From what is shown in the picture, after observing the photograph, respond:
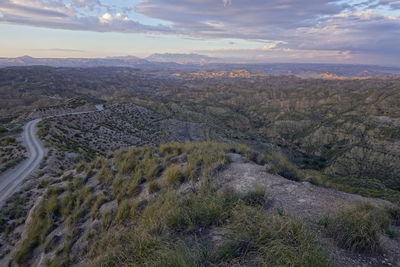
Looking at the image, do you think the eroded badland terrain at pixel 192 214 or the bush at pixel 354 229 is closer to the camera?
the eroded badland terrain at pixel 192 214

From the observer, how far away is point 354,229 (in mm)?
4352

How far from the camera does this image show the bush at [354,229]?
4211 millimetres

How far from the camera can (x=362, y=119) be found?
212 feet

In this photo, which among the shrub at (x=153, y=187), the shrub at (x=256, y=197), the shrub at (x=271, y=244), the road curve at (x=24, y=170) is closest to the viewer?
the shrub at (x=271, y=244)

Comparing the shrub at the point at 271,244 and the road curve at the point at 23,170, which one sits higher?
the shrub at the point at 271,244

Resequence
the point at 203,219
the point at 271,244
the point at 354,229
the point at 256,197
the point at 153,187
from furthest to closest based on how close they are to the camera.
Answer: the point at 153,187 < the point at 256,197 < the point at 203,219 < the point at 354,229 < the point at 271,244

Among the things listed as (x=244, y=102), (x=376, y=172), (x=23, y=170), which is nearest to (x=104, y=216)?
(x=23, y=170)

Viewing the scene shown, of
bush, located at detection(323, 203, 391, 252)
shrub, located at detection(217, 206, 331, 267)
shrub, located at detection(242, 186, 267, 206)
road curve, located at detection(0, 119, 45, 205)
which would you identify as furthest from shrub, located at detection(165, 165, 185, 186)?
road curve, located at detection(0, 119, 45, 205)

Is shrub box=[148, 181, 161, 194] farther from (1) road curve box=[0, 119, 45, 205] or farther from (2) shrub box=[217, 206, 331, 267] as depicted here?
(1) road curve box=[0, 119, 45, 205]

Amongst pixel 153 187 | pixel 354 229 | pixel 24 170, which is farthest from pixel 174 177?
pixel 24 170

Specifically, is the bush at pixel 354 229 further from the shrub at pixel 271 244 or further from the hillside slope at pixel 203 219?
the shrub at pixel 271 244

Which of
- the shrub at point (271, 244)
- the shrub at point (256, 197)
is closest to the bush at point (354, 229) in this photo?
the shrub at point (271, 244)

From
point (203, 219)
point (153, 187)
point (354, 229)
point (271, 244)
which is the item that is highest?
point (271, 244)

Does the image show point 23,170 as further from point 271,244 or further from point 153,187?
point 271,244
